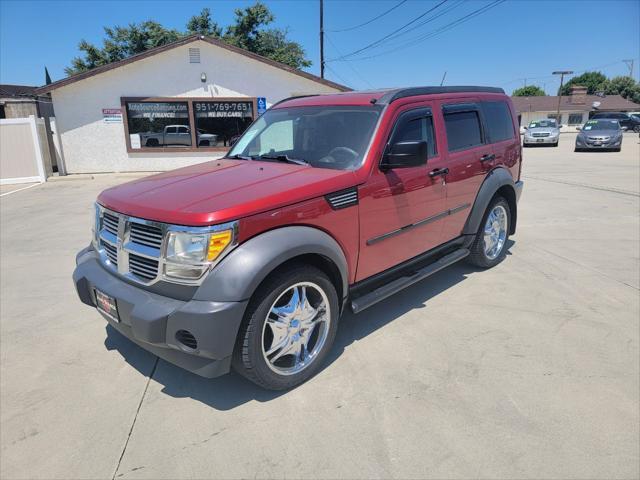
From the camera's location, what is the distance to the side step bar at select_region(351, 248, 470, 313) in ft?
11.0

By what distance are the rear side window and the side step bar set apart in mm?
1489

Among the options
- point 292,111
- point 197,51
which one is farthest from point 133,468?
point 197,51

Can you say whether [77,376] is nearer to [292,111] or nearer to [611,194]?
[292,111]

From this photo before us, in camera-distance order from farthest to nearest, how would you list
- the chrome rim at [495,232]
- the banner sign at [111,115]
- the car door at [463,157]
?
1. the banner sign at [111,115]
2. the chrome rim at [495,232]
3. the car door at [463,157]

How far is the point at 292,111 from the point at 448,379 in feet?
9.05

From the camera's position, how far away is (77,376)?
315 centimetres

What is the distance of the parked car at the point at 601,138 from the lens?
20.3 m

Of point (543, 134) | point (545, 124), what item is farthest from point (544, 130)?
point (545, 124)

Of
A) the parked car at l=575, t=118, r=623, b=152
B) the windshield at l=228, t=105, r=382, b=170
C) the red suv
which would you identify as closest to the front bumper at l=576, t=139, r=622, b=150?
the parked car at l=575, t=118, r=623, b=152

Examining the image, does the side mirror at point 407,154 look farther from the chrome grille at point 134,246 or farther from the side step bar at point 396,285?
the chrome grille at point 134,246

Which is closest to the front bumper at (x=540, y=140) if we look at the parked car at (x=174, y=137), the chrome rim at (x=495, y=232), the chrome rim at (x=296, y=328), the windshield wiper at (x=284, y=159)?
the parked car at (x=174, y=137)

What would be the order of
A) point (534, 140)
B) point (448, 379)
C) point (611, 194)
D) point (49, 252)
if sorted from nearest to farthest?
point (448, 379)
point (49, 252)
point (611, 194)
point (534, 140)

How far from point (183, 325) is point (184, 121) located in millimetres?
15339

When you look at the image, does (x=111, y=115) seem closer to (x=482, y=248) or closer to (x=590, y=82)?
(x=482, y=248)
